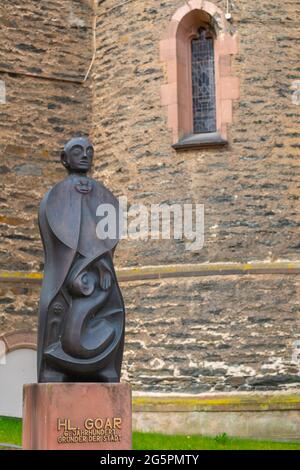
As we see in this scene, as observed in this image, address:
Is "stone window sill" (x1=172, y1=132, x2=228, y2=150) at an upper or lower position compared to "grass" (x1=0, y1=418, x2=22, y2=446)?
A: upper

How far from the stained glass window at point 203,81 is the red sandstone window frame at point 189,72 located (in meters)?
0.09

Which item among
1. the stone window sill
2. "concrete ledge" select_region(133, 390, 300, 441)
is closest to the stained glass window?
the stone window sill

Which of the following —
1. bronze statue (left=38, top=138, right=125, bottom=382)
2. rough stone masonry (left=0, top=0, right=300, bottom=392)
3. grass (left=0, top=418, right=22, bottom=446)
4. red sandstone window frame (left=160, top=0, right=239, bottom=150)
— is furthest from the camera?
red sandstone window frame (left=160, top=0, right=239, bottom=150)

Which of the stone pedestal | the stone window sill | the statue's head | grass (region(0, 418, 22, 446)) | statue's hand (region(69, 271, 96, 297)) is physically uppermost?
the stone window sill

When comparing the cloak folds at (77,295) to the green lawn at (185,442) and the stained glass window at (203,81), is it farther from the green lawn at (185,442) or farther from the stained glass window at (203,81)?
the stained glass window at (203,81)

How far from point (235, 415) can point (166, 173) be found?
12.2 ft

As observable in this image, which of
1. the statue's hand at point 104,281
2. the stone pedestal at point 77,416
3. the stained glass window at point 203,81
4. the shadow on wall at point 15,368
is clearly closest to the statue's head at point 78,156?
the statue's hand at point 104,281

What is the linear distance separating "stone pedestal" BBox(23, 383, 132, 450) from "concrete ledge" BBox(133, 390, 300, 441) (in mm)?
5361

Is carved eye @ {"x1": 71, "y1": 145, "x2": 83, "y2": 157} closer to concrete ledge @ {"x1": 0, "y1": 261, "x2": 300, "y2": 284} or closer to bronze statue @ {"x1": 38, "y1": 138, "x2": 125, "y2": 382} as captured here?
bronze statue @ {"x1": 38, "y1": 138, "x2": 125, "y2": 382}

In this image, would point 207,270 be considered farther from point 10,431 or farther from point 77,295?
point 77,295

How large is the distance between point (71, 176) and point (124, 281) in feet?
19.4

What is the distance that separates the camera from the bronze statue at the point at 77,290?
27.5 feet

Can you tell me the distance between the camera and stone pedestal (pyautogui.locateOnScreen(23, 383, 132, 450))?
801 centimetres
